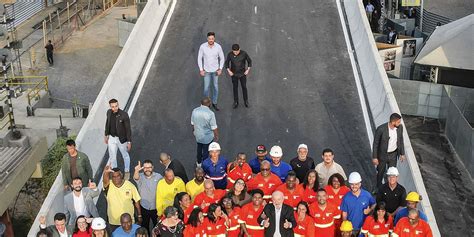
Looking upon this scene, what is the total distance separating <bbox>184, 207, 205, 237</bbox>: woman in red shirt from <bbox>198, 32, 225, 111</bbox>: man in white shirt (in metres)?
5.62

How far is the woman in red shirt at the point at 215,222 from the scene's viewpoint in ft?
31.7

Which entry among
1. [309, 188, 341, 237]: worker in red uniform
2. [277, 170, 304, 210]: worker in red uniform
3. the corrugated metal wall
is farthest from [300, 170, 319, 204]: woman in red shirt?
the corrugated metal wall

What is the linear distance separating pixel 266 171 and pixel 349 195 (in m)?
1.34

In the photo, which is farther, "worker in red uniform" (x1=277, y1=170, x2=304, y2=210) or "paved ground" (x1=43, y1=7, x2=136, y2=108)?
"paved ground" (x1=43, y1=7, x2=136, y2=108)

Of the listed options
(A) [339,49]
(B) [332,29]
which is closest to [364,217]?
(A) [339,49]

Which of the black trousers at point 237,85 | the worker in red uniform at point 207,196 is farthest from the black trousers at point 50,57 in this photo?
the worker in red uniform at point 207,196

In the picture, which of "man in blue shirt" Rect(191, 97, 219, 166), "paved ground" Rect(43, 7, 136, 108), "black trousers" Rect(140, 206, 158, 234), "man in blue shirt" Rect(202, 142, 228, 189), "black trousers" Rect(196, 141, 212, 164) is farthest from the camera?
"paved ground" Rect(43, 7, 136, 108)

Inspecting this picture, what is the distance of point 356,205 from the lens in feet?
33.2

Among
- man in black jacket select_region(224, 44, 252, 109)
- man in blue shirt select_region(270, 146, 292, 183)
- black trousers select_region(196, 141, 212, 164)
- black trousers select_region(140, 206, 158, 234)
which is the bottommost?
black trousers select_region(140, 206, 158, 234)

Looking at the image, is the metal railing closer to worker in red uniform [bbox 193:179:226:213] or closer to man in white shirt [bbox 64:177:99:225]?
man in white shirt [bbox 64:177:99:225]

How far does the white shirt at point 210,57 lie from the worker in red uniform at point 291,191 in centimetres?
508

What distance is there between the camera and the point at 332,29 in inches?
758

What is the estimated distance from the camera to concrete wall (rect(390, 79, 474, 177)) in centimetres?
1912

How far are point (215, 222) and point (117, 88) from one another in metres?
6.59
